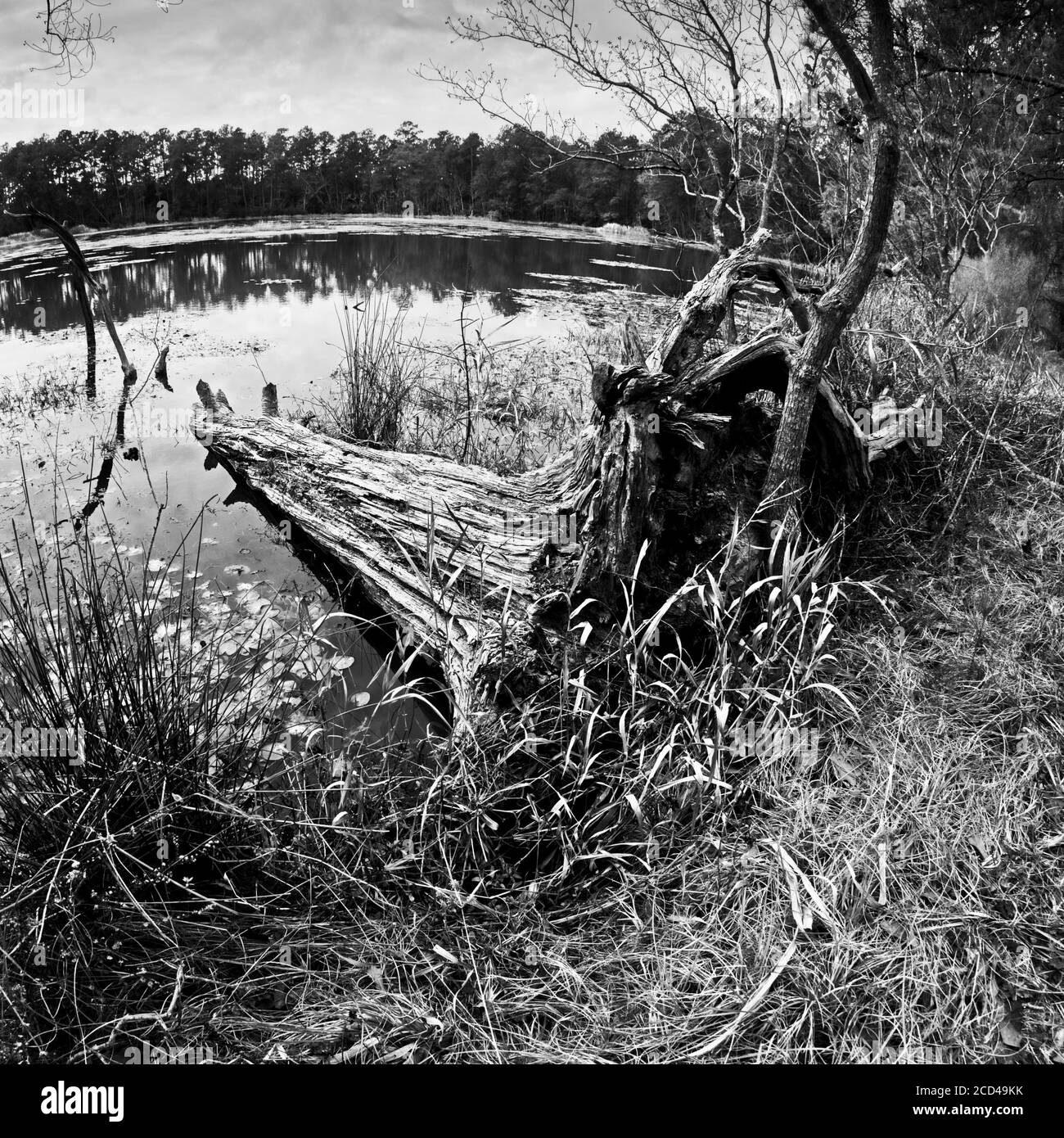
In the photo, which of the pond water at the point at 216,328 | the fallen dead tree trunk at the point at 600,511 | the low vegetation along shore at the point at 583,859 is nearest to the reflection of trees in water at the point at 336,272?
the pond water at the point at 216,328

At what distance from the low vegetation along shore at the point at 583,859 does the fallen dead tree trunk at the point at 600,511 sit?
0.25 m

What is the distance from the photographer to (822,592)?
3.32m

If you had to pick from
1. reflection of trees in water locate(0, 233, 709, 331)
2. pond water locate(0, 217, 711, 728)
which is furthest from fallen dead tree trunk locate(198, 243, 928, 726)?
reflection of trees in water locate(0, 233, 709, 331)

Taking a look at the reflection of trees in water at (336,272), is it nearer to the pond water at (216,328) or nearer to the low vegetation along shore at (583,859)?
the pond water at (216,328)

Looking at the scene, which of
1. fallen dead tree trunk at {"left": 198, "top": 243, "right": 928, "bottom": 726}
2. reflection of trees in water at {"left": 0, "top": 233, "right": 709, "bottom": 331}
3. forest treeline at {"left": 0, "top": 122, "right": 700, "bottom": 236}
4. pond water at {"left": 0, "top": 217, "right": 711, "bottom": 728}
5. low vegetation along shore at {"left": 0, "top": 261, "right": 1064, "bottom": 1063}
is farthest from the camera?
forest treeline at {"left": 0, "top": 122, "right": 700, "bottom": 236}

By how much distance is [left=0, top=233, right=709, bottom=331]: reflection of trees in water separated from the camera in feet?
35.0

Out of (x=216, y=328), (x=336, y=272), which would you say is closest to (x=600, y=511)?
(x=216, y=328)

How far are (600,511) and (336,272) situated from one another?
11.9 meters

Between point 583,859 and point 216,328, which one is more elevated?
point 216,328

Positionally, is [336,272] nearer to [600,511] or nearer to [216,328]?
[216,328]

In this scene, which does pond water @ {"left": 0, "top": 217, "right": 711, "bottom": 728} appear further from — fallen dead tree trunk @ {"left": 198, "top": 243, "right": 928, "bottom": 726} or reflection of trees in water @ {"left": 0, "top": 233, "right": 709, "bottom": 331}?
fallen dead tree trunk @ {"left": 198, "top": 243, "right": 928, "bottom": 726}

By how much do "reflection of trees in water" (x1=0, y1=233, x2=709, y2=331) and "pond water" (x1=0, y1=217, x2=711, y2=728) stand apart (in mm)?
62

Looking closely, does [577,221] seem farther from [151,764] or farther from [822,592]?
[151,764]

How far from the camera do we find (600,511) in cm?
299
